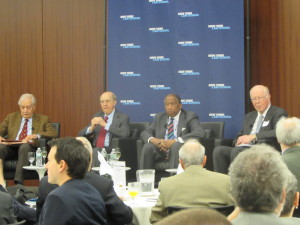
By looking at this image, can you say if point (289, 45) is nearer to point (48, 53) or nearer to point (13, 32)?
point (48, 53)

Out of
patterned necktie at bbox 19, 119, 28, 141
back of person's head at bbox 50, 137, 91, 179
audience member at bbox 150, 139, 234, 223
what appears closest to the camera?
back of person's head at bbox 50, 137, 91, 179

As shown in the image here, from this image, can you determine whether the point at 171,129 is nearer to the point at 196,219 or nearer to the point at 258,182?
the point at 258,182

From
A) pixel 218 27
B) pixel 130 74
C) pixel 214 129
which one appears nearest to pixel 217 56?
pixel 218 27

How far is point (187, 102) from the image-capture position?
7.48 metres

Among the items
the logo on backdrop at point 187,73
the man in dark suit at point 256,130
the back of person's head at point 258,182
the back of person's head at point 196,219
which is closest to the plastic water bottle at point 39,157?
the man in dark suit at point 256,130

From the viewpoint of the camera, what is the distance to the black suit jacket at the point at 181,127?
6.69 m

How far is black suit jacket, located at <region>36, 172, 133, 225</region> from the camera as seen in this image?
304 cm

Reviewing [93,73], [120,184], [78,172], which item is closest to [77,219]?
[78,172]

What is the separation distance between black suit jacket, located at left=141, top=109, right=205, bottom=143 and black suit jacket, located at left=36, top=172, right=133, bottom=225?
358 centimetres

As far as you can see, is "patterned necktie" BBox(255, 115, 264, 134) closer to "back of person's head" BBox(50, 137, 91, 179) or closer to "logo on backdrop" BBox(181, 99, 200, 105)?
"logo on backdrop" BBox(181, 99, 200, 105)

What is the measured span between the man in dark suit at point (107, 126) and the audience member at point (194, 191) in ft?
12.6

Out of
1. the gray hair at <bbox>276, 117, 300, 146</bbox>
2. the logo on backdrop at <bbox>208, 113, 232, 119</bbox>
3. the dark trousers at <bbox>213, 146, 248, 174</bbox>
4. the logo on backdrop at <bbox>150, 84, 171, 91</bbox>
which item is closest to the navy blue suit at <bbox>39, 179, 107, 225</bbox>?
the gray hair at <bbox>276, 117, 300, 146</bbox>

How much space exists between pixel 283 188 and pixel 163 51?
574 cm

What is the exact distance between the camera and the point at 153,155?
6578 millimetres
